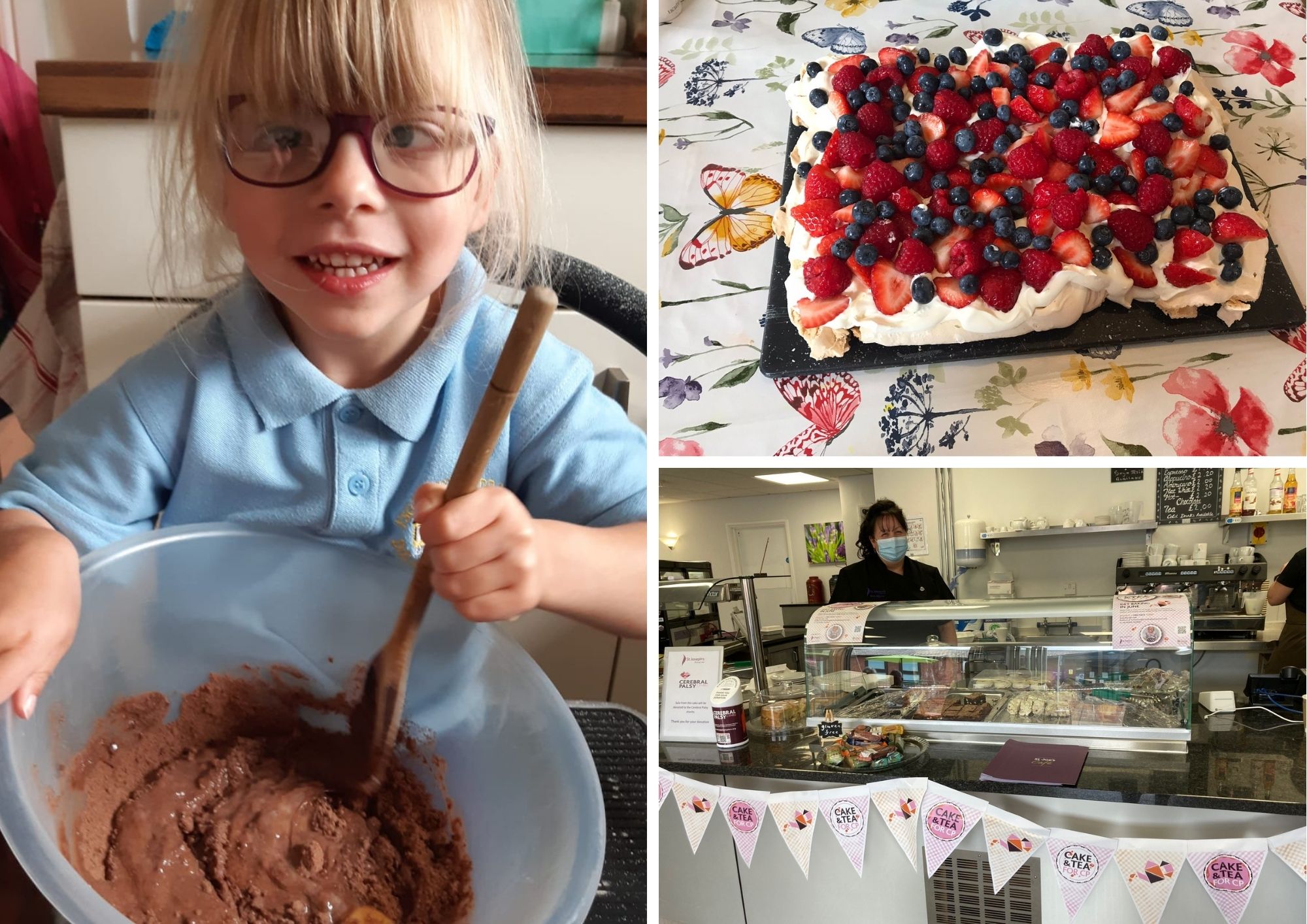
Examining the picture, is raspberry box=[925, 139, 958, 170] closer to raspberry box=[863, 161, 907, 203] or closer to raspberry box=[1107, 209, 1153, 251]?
raspberry box=[863, 161, 907, 203]

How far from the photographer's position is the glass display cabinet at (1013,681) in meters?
1.17

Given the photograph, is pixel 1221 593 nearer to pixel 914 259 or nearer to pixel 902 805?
pixel 902 805

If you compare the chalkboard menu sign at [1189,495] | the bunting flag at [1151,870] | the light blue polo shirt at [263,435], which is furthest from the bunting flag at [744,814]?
the chalkboard menu sign at [1189,495]

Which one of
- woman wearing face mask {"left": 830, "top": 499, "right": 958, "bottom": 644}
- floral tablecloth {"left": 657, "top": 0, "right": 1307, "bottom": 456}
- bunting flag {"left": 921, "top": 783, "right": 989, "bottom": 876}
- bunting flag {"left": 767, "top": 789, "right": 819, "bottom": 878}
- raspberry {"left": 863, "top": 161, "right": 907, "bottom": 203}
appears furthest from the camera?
woman wearing face mask {"left": 830, "top": 499, "right": 958, "bottom": 644}

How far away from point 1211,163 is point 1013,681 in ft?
2.21

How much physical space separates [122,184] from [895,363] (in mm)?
694

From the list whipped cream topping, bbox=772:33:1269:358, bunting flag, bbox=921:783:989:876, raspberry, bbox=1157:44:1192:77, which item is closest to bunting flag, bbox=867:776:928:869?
bunting flag, bbox=921:783:989:876

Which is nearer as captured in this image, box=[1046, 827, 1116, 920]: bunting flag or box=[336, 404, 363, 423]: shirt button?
box=[336, 404, 363, 423]: shirt button

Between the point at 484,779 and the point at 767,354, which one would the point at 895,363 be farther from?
the point at 484,779

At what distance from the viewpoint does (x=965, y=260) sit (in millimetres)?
912

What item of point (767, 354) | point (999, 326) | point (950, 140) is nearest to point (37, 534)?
point (767, 354)

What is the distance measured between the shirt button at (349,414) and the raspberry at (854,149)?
28.3 inches

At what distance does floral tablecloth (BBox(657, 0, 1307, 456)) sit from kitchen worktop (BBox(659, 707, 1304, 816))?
1.31ft

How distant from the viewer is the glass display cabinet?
1168 millimetres
